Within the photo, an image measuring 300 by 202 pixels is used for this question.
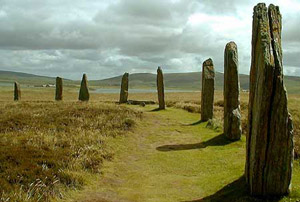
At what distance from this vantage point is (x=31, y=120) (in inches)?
808

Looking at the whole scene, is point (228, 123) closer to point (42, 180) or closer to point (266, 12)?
point (266, 12)

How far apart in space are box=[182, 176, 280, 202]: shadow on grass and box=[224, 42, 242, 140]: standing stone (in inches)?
258

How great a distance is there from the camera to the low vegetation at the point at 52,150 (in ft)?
32.3

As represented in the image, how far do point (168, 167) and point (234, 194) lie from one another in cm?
403

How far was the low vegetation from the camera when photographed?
388 inches

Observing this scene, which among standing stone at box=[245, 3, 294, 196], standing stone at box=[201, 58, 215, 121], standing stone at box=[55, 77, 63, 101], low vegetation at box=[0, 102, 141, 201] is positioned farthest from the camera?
standing stone at box=[55, 77, 63, 101]

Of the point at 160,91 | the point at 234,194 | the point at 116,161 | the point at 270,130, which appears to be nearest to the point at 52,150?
the point at 116,161

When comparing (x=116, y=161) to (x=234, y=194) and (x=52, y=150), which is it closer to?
(x=52, y=150)

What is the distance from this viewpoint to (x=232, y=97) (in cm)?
1791

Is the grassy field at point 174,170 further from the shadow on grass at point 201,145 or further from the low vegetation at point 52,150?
the low vegetation at point 52,150

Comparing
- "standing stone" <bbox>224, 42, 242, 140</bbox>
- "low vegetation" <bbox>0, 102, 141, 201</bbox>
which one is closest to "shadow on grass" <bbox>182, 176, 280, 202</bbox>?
"low vegetation" <bbox>0, 102, 141, 201</bbox>

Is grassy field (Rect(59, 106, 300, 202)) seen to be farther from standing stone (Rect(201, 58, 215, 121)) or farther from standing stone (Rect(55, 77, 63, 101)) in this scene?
standing stone (Rect(55, 77, 63, 101))

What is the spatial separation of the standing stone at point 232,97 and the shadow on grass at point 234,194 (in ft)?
21.5

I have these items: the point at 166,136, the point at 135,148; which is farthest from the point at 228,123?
the point at 135,148
